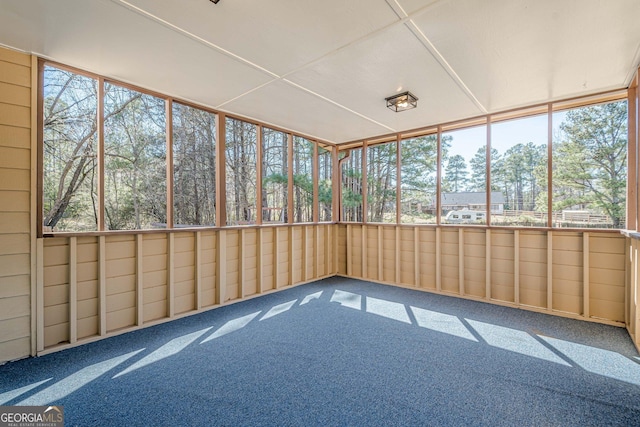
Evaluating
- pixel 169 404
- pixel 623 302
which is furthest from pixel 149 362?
pixel 623 302

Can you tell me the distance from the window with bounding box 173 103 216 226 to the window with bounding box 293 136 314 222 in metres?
1.35

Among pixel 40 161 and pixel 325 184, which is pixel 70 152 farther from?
pixel 325 184

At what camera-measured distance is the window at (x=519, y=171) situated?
11.3 feet

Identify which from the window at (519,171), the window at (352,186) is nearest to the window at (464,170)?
the window at (519,171)

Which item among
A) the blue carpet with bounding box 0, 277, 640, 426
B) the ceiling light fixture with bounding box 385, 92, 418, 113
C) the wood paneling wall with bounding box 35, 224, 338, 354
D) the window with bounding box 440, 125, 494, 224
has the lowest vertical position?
the blue carpet with bounding box 0, 277, 640, 426

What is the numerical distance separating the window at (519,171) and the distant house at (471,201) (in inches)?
0.5

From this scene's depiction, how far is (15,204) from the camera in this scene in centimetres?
222

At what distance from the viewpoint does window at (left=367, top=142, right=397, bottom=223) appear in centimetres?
475

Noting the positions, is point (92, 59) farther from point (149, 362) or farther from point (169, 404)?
point (169, 404)

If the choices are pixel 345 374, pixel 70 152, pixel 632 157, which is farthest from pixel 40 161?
pixel 632 157

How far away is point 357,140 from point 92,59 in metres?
3.84

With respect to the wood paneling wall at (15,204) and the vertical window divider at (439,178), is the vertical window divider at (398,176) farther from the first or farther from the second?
the wood paneling wall at (15,204)

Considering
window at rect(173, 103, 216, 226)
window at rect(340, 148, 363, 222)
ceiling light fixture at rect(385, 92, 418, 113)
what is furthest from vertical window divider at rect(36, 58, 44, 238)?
window at rect(340, 148, 363, 222)

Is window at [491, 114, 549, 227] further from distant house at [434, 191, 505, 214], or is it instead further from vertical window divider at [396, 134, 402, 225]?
vertical window divider at [396, 134, 402, 225]
